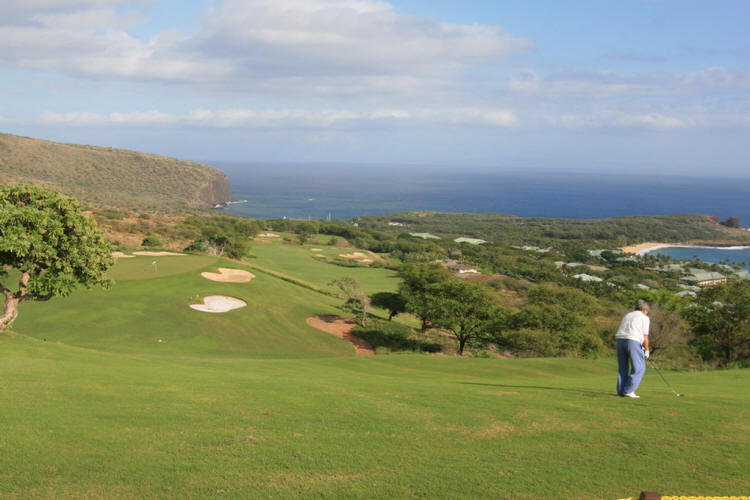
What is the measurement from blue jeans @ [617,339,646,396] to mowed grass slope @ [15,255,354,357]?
19.9 m

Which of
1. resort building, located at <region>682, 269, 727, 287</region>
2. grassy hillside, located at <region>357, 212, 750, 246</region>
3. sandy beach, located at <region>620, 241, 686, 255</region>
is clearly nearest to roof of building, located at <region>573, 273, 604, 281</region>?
resort building, located at <region>682, 269, 727, 287</region>

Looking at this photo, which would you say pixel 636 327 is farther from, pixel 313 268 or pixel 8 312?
pixel 313 268

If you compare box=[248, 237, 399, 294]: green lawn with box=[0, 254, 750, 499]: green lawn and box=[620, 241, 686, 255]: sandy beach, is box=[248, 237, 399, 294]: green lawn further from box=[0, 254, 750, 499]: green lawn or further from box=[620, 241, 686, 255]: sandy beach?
box=[620, 241, 686, 255]: sandy beach

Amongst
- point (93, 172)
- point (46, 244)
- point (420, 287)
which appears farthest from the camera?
point (93, 172)

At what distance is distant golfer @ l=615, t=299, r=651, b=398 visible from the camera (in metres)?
9.27

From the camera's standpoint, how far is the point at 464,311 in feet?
112

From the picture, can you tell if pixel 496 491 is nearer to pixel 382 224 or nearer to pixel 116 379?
pixel 116 379

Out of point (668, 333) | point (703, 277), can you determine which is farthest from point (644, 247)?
point (668, 333)

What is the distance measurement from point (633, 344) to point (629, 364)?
2.72ft

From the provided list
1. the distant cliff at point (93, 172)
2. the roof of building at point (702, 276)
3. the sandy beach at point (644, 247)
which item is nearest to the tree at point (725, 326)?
the roof of building at point (702, 276)

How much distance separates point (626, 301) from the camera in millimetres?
70000

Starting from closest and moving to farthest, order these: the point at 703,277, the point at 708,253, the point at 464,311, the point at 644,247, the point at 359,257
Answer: the point at 464,311, the point at 359,257, the point at 703,277, the point at 708,253, the point at 644,247

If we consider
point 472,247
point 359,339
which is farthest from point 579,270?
point 359,339

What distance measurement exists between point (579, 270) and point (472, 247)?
30.6 meters
